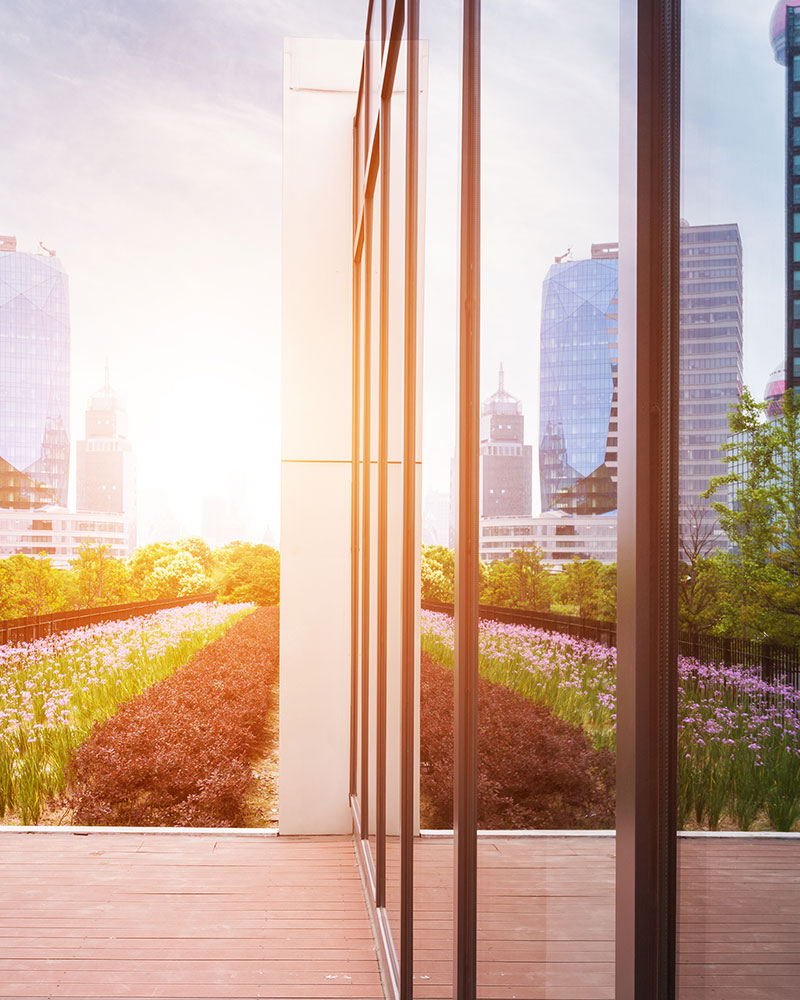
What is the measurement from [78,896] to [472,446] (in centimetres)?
323

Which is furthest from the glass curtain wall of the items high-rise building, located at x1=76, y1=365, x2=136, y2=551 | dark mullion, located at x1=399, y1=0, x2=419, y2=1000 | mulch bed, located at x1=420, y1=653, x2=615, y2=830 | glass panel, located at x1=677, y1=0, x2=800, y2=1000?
high-rise building, located at x1=76, y1=365, x2=136, y2=551

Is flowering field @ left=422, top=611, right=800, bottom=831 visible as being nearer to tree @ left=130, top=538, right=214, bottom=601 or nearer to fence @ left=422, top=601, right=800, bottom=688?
fence @ left=422, top=601, right=800, bottom=688

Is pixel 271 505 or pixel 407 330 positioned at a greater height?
pixel 407 330

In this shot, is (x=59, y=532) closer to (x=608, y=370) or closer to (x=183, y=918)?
(x=183, y=918)

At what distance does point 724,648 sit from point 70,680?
5.64 metres

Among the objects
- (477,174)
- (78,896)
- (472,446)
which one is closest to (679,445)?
(472,446)

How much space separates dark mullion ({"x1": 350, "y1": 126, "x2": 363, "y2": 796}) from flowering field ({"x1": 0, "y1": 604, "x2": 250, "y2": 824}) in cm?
156

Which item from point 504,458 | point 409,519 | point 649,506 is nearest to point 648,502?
point 649,506

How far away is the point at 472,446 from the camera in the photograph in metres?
1.52

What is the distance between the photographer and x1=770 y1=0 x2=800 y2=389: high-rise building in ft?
1.59

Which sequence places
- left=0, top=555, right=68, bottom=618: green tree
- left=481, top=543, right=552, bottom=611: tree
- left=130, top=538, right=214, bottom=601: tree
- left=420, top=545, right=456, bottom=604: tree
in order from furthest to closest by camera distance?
left=130, top=538, right=214, bottom=601: tree < left=0, top=555, right=68, bottom=618: green tree < left=420, top=545, right=456, bottom=604: tree < left=481, top=543, right=552, bottom=611: tree

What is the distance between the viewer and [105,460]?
5.77 metres

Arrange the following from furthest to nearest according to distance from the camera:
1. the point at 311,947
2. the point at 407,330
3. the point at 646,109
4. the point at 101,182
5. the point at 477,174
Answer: the point at 101,182 → the point at 311,947 → the point at 407,330 → the point at 477,174 → the point at 646,109

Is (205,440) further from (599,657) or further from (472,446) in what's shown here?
(599,657)
